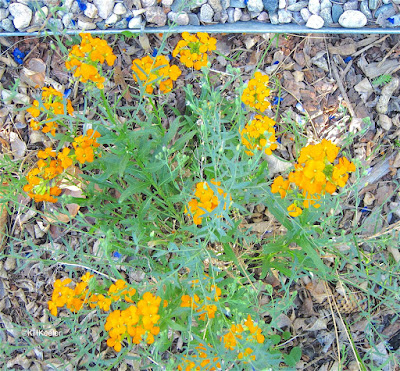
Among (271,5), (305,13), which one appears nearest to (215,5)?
(271,5)

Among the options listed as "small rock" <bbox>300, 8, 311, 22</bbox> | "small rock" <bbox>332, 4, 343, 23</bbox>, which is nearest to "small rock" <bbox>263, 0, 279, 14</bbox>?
"small rock" <bbox>300, 8, 311, 22</bbox>

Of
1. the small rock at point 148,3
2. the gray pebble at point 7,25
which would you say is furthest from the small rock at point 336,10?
the gray pebble at point 7,25

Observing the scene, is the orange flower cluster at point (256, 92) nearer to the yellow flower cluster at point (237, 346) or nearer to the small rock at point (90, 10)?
the yellow flower cluster at point (237, 346)

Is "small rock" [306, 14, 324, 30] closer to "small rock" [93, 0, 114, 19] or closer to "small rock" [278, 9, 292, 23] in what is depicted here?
"small rock" [278, 9, 292, 23]

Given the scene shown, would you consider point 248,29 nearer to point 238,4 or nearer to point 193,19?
point 238,4

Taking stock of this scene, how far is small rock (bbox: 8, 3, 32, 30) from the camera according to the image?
13.4 ft

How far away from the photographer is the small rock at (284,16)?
4.14 metres

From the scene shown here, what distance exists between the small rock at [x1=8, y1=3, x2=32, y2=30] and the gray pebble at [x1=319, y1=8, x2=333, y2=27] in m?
2.93

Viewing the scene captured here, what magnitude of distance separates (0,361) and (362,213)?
148 inches

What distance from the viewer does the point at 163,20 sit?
4113 millimetres

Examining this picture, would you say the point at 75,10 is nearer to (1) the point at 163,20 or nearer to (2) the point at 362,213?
(1) the point at 163,20

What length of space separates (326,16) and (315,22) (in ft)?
0.48

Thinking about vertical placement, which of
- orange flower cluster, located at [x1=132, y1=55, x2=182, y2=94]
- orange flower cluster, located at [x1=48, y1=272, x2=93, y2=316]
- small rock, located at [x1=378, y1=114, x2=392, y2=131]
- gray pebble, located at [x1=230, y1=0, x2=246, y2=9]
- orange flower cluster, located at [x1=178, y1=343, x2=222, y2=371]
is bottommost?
orange flower cluster, located at [x1=178, y1=343, x2=222, y2=371]

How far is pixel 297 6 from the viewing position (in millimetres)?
4148
